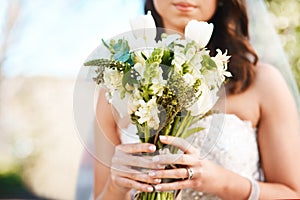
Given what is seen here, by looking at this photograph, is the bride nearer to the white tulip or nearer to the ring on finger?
the ring on finger

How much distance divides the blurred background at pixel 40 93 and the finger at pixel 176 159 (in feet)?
2.24

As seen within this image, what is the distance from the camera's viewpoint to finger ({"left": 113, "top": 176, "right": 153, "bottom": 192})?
52.2 inches

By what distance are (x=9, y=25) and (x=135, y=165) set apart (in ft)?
2.88

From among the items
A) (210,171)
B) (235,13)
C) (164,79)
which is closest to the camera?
(164,79)

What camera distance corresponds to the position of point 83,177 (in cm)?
198

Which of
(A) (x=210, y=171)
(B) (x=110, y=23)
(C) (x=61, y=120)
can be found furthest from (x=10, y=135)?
(A) (x=210, y=171)

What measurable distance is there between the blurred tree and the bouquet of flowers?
2.47 ft

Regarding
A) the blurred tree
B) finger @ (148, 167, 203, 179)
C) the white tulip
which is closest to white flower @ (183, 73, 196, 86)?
the white tulip

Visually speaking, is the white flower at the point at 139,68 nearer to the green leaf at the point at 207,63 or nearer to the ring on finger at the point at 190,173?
the green leaf at the point at 207,63

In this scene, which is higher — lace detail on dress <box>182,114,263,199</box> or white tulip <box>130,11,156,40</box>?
white tulip <box>130,11,156,40</box>

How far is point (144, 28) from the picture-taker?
51.0 inches

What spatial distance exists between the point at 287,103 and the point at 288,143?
12 centimetres

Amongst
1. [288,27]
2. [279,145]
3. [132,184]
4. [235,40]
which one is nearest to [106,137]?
[132,184]

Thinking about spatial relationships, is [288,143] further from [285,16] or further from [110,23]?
[110,23]
